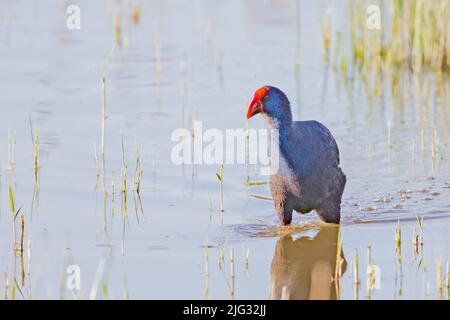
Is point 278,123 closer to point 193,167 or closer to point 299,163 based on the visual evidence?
point 299,163

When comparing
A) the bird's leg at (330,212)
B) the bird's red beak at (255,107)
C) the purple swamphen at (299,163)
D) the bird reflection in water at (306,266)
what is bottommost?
the bird reflection in water at (306,266)

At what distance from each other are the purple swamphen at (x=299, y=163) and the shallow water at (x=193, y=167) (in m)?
0.26

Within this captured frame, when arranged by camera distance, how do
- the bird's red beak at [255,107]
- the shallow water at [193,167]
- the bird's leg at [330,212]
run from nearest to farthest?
the shallow water at [193,167] → the bird's red beak at [255,107] → the bird's leg at [330,212]

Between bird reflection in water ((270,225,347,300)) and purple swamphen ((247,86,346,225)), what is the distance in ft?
0.57

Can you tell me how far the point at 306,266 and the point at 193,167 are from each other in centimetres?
233

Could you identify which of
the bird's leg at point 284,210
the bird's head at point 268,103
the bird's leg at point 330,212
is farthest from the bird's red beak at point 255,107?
the bird's leg at point 330,212

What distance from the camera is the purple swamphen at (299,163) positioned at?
660 centimetres

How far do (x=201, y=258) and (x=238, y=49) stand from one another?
7.29 meters

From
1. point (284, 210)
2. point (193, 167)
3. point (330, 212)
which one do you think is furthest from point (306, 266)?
point (193, 167)

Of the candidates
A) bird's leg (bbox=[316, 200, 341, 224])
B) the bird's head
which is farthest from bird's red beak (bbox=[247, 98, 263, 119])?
bird's leg (bbox=[316, 200, 341, 224])

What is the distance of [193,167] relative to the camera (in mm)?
8586

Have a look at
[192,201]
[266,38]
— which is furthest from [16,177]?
[266,38]

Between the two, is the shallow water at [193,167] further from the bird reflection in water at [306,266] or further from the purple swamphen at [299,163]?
the purple swamphen at [299,163]

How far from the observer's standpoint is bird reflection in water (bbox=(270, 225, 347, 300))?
5.94m
